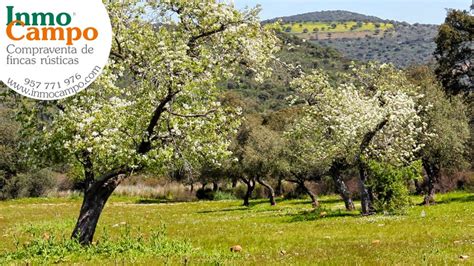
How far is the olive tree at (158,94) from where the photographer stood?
1537 centimetres

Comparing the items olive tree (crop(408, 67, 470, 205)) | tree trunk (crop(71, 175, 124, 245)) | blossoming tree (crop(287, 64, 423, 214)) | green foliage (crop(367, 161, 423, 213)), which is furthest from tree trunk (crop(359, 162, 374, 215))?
tree trunk (crop(71, 175, 124, 245))

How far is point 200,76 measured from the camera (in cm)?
1576

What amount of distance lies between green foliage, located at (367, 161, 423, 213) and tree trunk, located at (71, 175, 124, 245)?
1734 centimetres

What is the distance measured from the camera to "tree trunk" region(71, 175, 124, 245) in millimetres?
16906

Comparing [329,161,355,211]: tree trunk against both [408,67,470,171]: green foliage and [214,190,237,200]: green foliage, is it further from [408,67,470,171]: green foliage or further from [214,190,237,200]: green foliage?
[214,190,237,200]: green foliage

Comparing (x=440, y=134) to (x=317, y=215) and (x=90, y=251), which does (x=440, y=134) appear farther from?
(x=90, y=251)

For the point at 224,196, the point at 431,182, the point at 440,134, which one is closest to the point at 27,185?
the point at 224,196

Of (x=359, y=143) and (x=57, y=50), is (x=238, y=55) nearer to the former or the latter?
(x=57, y=50)

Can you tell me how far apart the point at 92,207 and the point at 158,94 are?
4.26 metres

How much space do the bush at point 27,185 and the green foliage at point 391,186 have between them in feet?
242

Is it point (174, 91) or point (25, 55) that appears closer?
point (174, 91)

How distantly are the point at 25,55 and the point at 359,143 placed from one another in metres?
22.7

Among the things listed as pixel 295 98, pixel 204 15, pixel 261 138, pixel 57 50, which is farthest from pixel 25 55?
pixel 261 138

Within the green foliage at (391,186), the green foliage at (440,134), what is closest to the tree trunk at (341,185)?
the green foliage at (391,186)
